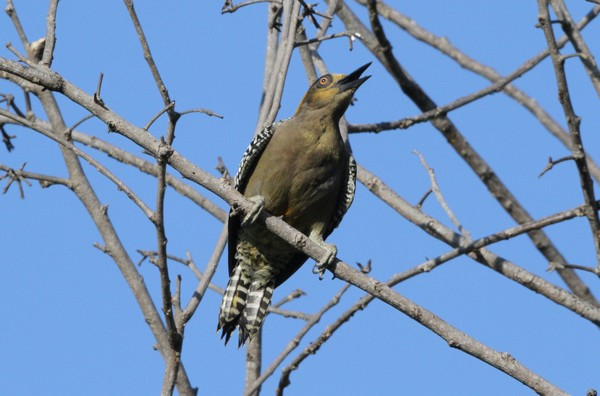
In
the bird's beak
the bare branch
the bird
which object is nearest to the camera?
the bird

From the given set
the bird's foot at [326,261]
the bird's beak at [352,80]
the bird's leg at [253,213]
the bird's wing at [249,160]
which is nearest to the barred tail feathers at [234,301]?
the bird's wing at [249,160]

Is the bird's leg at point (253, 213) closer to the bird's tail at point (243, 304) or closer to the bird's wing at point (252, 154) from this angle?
the bird's wing at point (252, 154)

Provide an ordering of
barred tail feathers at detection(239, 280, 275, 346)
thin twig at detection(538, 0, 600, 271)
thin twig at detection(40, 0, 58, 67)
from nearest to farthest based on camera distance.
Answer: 1. thin twig at detection(40, 0, 58, 67)
2. thin twig at detection(538, 0, 600, 271)
3. barred tail feathers at detection(239, 280, 275, 346)

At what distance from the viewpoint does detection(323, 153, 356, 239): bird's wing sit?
8.80m

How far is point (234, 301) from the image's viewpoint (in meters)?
8.85

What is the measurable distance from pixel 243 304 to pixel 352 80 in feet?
7.92

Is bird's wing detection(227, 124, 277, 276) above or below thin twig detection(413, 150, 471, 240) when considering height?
above

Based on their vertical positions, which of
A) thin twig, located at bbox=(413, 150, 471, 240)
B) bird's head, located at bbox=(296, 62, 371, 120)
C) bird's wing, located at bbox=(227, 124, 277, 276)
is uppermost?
bird's head, located at bbox=(296, 62, 371, 120)

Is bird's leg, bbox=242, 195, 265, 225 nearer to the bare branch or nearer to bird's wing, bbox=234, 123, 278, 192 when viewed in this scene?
bird's wing, bbox=234, 123, 278, 192

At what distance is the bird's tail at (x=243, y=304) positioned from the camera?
853 centimetres

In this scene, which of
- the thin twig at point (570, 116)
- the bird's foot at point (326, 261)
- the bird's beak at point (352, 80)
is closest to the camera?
the thin twig at point (570, 116)

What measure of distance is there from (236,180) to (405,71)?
2622 mm

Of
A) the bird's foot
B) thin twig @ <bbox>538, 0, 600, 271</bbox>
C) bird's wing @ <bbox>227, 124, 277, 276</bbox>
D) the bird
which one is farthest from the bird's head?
thin twig @ <bbox>538, 0, 600, 271</bbox>

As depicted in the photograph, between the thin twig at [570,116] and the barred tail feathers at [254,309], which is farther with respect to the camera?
the barred tail feathers at [254,309]
